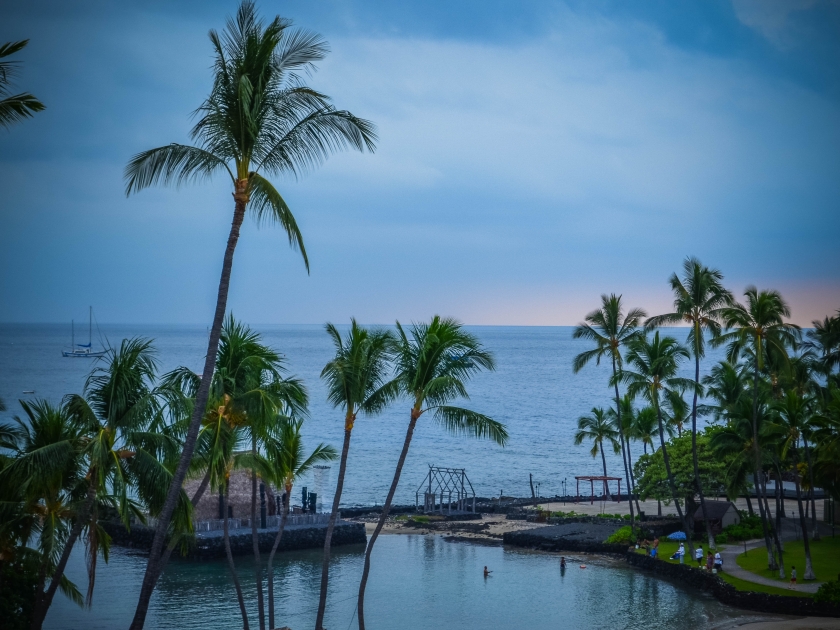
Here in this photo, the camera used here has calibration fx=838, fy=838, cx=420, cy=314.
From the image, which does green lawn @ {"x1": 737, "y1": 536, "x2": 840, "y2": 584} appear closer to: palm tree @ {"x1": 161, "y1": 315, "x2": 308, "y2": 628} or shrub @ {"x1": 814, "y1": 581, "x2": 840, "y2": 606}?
shrub @ {"x1": 814, "y1": 581, "x2": 840, "y2": 606}

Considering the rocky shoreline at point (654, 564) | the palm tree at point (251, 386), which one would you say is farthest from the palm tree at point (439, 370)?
the rocky shoreline at point (654, 564)

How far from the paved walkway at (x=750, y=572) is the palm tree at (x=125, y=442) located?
89.1ft

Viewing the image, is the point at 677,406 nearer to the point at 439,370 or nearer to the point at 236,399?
the point at 439,370

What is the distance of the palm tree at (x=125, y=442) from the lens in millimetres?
18734

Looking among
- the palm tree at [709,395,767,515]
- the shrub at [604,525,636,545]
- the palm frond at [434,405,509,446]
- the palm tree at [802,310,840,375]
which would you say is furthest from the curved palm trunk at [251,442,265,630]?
the palm tree at [802,310,840,375]

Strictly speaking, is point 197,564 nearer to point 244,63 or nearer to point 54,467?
point 54,467

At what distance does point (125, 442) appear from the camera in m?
19.6

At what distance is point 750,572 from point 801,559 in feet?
8.57

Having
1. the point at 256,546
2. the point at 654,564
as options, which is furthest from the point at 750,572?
the point at 256,546

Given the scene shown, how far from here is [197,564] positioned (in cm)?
4550

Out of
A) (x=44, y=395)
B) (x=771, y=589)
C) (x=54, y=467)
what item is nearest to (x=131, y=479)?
(x=54, y=467)

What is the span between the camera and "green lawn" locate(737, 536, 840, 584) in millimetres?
37188

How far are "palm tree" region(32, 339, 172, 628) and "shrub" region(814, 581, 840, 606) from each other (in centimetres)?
2457

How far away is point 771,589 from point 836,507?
17.4m
